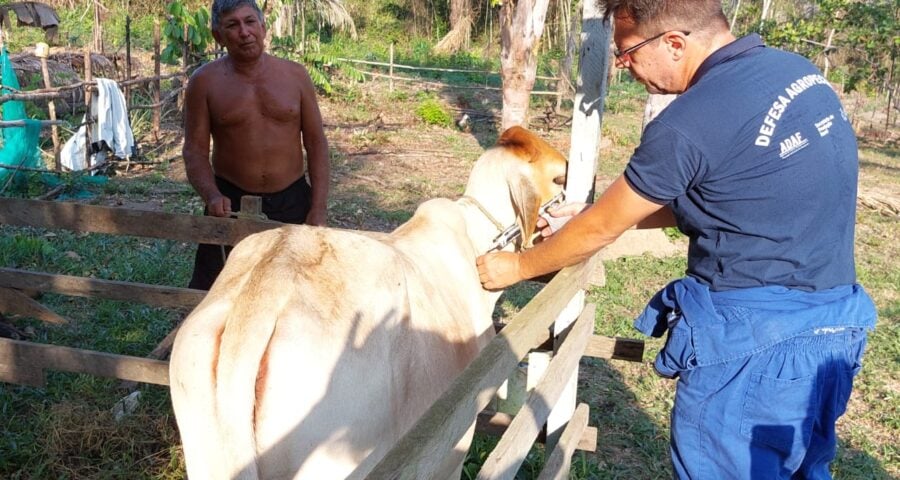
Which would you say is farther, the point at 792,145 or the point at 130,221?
the point at 130,221

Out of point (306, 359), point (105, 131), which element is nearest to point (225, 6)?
point (306, 359)

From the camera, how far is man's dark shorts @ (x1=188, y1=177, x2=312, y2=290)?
13.3 ft

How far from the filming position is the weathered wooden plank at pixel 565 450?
2867mm

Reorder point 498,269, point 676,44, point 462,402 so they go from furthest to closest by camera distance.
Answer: point 498,269
point 676,44
point 462,402

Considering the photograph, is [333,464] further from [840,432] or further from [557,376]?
[840,432]

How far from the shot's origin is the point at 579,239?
2.37 metres

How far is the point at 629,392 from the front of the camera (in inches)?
200

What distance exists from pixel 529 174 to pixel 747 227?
1.43 m

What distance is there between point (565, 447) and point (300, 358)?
1601 mm

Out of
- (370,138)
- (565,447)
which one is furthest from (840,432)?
(370,138)

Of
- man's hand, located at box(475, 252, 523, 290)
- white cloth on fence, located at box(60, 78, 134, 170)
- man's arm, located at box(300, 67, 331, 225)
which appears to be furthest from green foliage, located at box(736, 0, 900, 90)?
man's hand, located at box(475, 252, 523, 290)

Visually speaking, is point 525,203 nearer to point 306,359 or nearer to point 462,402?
point 306,359

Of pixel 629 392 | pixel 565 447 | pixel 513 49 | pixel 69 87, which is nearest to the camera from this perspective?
pixel 565 447

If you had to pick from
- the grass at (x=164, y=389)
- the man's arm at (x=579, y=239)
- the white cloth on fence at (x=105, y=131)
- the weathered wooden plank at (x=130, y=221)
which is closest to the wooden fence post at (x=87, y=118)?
the white cloth on fence at (x=105, y=131)
